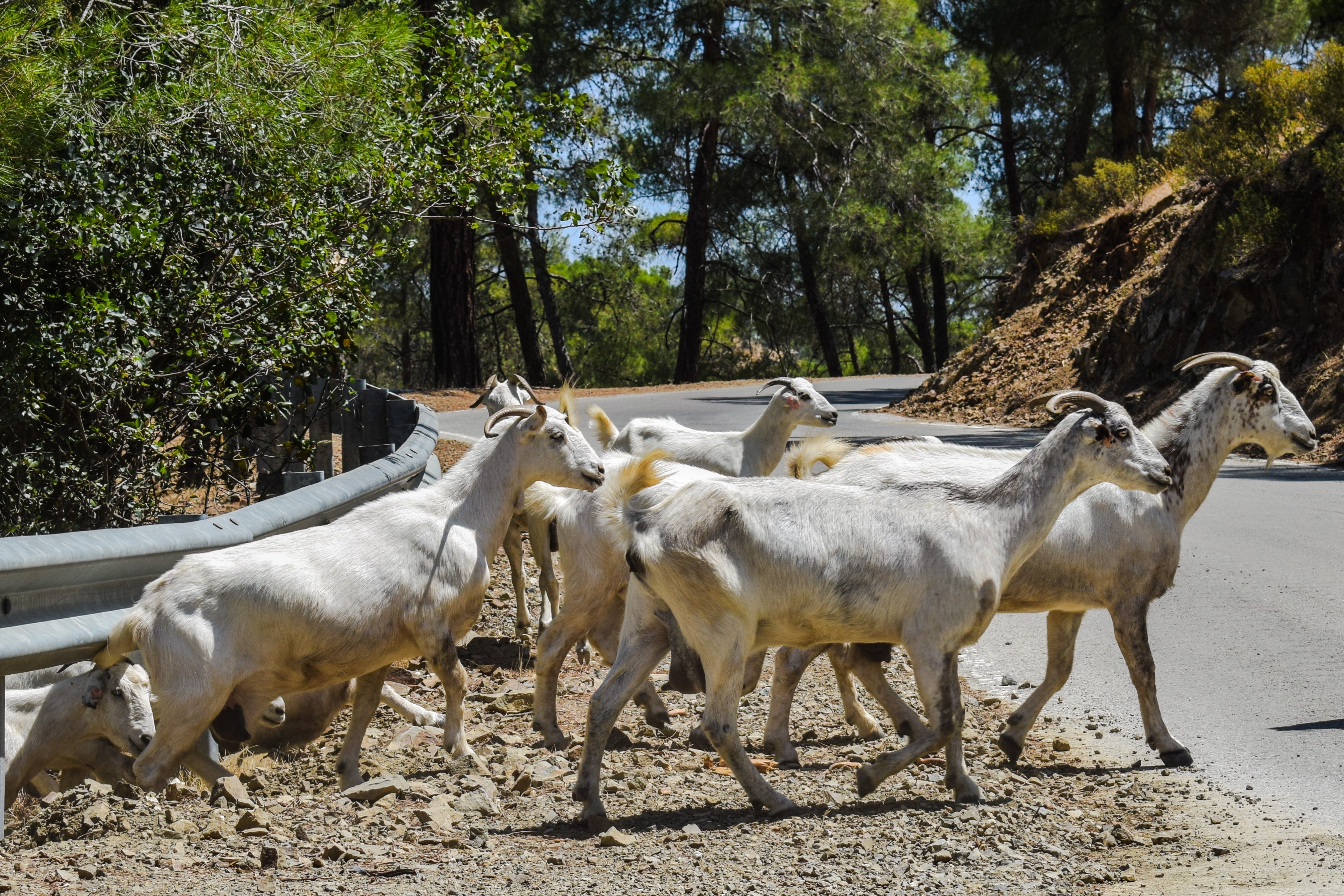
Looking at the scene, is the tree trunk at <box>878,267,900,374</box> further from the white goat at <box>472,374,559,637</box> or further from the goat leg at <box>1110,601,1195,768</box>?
the goat leg at <box>1110,601,1195,768</box>

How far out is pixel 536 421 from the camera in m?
7.23

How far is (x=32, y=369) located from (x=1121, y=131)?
2661cm

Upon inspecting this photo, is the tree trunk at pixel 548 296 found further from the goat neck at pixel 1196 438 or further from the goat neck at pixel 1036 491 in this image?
the goat neck at pixel 1036 491

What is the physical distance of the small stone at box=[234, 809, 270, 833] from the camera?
16.2ft

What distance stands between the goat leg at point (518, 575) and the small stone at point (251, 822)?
4406mm

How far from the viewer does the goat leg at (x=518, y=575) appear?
9516 mm

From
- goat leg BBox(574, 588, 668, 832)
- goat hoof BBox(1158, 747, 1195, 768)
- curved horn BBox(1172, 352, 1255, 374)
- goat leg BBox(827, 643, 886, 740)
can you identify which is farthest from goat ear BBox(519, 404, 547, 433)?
curved horn BBox(1172, 352, 1255, 374)

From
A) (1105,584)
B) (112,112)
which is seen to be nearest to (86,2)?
(112,112)

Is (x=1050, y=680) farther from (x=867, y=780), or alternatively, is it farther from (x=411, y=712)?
(x=411, y=712)

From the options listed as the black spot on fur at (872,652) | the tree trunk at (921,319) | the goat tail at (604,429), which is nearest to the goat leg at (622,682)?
the black spot on fur at (872,652)

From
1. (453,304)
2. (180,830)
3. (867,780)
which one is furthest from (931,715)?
(453,304)

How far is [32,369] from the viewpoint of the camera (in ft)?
24.6

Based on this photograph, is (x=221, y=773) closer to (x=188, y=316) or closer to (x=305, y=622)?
(x=305, y=622)

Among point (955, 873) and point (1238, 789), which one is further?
point (1238, 789)
